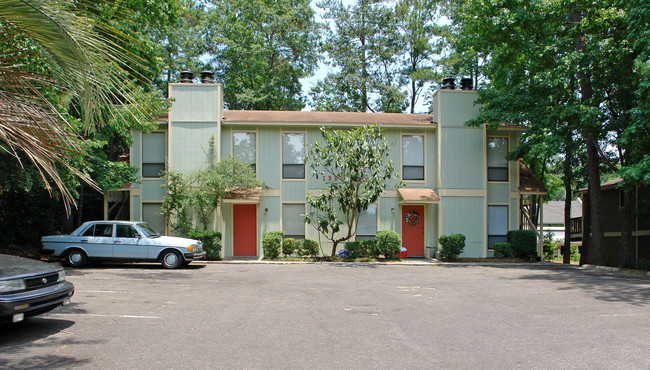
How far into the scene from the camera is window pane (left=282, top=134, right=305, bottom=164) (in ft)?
67.5

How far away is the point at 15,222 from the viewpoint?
1911cm

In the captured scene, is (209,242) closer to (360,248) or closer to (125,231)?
(125,231)

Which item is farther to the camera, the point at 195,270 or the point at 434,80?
the point at 434,80

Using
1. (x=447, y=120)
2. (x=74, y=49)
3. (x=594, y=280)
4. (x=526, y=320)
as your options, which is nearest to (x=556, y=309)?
(x=526, y=320)

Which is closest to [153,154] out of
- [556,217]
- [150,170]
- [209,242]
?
[150,170]

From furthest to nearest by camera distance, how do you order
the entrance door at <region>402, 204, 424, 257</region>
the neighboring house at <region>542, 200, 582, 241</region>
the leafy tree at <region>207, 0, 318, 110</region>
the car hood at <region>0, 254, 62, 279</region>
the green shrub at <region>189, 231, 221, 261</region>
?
the neighboring house at <region>542, 200, 582, 241</region>, the leafy tree at <region>207, 0, 318, 110</region>, the entrance door at <region>402, 204, 424, 257</region>, the green shrub at <region>189, 231, 221, 261</region>, the car hood at <region>0, 254, 62, 279</region>

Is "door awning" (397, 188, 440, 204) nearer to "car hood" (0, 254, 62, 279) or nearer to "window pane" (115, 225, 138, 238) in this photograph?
"window pane" (115, 225, 138, 238)

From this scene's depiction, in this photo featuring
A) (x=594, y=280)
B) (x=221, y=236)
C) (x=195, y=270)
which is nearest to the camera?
(x=594, y=280)

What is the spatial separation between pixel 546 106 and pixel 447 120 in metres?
4.03

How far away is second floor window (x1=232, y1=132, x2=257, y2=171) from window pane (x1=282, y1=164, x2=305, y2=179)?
139 cm

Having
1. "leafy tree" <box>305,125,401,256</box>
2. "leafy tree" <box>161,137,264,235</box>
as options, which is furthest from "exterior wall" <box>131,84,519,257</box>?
"leafy tree" <box>305,125,401,256</box>

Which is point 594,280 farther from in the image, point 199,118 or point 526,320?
point 199,118

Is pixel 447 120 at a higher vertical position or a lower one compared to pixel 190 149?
higher

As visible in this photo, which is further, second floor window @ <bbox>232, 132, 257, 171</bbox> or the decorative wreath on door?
the decorative wreath on door
